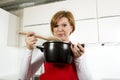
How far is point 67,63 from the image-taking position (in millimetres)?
762

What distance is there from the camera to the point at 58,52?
763mm

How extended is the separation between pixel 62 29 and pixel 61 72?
28 cm

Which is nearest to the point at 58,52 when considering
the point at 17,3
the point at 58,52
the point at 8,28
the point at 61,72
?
the point at 58,52

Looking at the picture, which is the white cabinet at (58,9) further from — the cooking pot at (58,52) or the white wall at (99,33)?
the cooking pot at (58,52)

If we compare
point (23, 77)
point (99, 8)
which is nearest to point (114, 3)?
point (99, 8)

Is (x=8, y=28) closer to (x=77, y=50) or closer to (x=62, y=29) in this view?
(x=62, y=29)

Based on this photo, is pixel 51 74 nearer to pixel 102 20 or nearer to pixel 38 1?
pixel 102 20

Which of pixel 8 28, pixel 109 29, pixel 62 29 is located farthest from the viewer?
pixel 8 28

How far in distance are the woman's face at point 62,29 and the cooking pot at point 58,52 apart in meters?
0.16

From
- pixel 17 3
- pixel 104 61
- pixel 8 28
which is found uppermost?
pixel 17 3

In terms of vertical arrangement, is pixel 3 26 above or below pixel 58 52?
above

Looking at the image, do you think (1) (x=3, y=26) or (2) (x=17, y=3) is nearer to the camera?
(1) (x=3, y=26)

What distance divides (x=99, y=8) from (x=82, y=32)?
313 millimetres

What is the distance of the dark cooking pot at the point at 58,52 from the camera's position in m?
0.75
